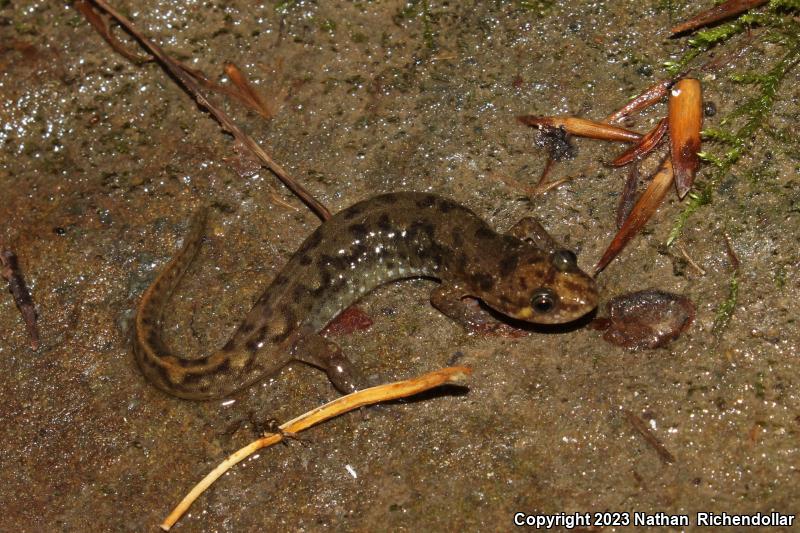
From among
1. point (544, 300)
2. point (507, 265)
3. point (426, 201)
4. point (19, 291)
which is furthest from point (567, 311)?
point (19, 291)

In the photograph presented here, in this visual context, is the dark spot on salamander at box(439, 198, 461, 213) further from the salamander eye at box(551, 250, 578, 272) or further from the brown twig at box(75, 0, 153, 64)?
the brown twig at box(75, 0, 153, 64)

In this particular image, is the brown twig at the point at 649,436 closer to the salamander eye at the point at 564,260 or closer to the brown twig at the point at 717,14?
the salamander eye at the point at 564,260

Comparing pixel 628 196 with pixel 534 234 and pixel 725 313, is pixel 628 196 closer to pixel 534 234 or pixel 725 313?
pixel 534 234

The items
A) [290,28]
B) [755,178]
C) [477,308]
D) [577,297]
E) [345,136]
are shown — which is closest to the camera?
[577,297]

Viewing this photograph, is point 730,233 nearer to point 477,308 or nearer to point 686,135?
point 686,135

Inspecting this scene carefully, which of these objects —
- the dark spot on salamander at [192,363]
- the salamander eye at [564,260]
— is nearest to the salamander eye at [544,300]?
the salamander eye at [564,260]

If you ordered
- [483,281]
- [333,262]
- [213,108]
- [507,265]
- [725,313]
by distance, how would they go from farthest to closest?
[213,108]
[333,262]
[483,281]
[507,265]
[725,313]

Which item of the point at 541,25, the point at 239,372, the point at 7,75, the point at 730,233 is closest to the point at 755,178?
the point at 730,233
